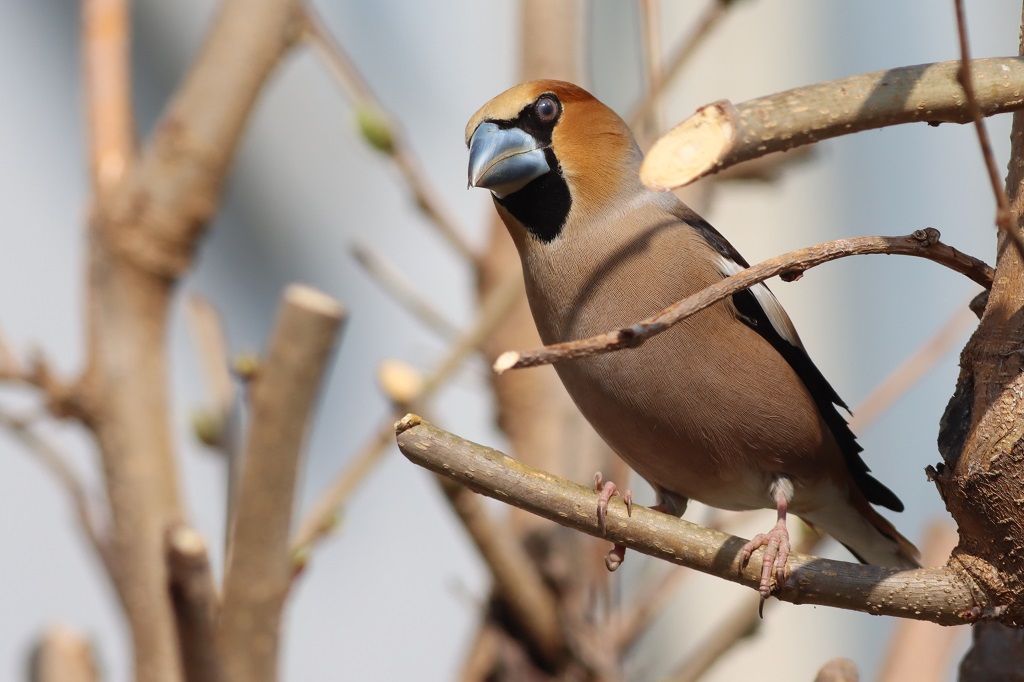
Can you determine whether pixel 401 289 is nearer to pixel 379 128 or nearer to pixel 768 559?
pixel 379 128

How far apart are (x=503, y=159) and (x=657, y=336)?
1.18 feet

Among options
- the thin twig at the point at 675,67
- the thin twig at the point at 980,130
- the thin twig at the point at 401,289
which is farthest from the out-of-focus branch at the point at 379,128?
the thin twig at the point at 980,130

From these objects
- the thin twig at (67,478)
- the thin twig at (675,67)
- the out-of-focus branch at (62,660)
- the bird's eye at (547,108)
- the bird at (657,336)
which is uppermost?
the thin twig at (675,67)

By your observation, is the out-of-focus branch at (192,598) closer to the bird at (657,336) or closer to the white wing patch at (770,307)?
the bird at (657,336)

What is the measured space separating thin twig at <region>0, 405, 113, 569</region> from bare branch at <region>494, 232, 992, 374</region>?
1383 mm

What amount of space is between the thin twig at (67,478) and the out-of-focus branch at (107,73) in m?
0.56

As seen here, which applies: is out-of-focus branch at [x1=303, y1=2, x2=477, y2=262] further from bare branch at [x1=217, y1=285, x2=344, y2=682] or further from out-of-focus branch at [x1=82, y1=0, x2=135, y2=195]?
bare branch at [x1=217, y1=285, x2=344, y2=682]

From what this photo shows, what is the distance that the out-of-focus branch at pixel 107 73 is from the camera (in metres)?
2.28

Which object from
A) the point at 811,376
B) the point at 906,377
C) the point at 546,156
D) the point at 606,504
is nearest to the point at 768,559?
the point at 606,504

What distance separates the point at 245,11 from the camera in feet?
7.20

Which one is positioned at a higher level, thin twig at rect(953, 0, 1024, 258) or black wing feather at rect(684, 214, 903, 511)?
thin twig at rect(953, 0, 1024, 258)

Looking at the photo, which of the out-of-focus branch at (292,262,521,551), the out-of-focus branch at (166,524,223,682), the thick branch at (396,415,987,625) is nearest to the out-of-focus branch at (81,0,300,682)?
the out-of-focus branch at (292,262,521,551)

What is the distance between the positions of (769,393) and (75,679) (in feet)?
4.19

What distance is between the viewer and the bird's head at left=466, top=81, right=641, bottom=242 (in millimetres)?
1736
